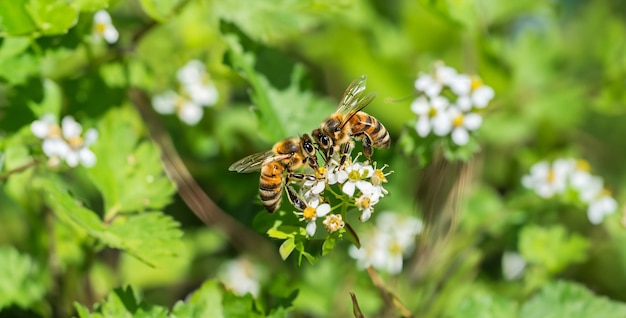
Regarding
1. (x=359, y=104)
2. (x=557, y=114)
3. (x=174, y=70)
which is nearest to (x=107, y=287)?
(x=174, y=70)

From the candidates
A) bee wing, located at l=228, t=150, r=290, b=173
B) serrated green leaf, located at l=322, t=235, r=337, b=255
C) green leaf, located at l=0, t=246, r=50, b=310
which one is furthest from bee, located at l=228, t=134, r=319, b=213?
green leaf, located at l=0, t=246, r=50, b=310

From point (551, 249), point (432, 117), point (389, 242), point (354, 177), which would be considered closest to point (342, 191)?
point (354, 177)

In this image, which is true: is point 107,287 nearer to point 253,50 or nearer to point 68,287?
point 68,287

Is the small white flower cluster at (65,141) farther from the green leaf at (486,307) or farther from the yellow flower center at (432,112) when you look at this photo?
the green leaf at (486,307)

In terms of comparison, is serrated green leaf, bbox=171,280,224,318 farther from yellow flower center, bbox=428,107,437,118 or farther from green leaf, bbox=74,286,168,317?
yellow flower center, bbox=428,107,437,118

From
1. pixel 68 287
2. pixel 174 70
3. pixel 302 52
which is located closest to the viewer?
pixel 68 287

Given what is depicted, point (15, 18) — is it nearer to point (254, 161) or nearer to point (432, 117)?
point (254, 161)
